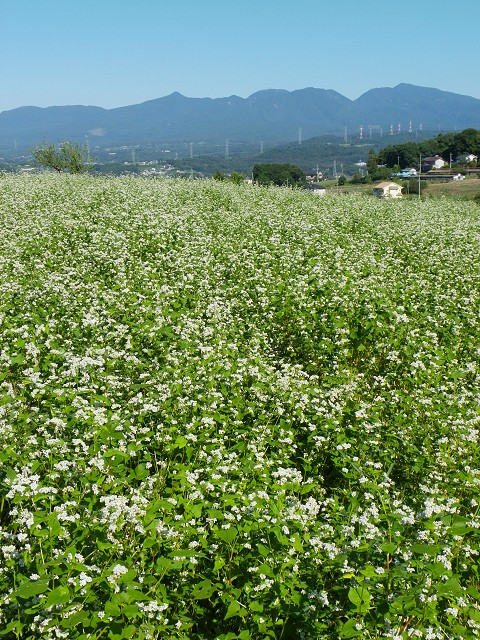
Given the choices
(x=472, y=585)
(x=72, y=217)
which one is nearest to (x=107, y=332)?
(x=472, y=585)

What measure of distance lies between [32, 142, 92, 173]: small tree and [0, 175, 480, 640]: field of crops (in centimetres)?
3517

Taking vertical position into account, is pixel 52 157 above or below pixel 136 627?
above

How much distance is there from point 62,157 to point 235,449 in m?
45.1

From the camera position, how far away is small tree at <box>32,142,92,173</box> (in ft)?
147

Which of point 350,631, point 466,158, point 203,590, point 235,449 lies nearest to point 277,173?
point 466,158

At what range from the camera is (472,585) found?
438 cm

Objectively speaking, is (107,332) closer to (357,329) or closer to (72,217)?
(357,329)

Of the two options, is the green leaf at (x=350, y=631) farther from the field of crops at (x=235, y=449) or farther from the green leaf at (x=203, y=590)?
the green leaf at (x=203, y=590)

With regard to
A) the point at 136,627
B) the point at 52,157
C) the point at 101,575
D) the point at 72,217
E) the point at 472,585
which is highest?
the point at 52,157

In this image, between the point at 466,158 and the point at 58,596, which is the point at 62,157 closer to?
the point at 58,596

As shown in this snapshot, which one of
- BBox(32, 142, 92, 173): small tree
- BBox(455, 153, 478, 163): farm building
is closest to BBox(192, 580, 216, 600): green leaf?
BBox(32, 142, 92, 173): small tree

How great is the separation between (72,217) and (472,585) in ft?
51.2

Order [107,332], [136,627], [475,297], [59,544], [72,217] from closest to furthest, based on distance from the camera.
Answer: [136,627]
[59,544]
[107,332]
[475,297]
[72,217]

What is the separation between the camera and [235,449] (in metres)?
5.36
